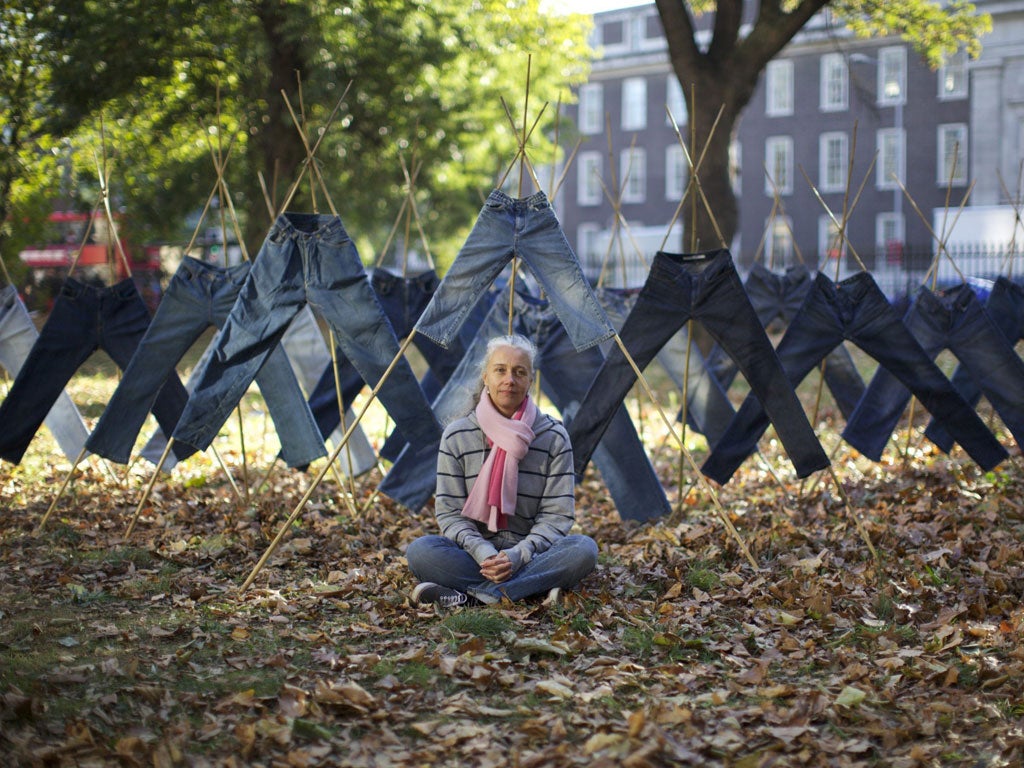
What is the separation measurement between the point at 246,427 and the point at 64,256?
14803 millimetres

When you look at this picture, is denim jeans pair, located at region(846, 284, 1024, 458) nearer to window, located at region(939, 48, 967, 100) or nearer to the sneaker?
the sneaker

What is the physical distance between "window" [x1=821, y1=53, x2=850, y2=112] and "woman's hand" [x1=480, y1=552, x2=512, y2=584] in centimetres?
3053

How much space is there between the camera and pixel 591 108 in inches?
1431

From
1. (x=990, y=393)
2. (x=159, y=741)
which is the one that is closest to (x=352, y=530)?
(x=159, y=741)

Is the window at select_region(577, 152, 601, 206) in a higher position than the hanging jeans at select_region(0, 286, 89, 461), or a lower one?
higher

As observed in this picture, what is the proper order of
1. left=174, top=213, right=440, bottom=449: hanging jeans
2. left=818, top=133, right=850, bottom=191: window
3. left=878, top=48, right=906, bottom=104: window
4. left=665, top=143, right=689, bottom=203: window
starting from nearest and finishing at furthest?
left=174, top=213, right=440, bottom=449: hanging jeans, left=878, top=48, right=906, bottom=104: window, left=818, top=133, right=850, bottom=191: window, left=665, top=143, right=689, bottom=203: window

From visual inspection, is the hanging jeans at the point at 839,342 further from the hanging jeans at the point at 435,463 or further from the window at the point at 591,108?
the window at the point at 591,108

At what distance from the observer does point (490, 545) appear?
4496 mm

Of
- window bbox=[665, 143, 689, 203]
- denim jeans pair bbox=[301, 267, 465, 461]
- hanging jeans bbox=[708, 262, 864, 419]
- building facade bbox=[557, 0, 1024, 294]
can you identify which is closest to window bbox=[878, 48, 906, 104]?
building facade bbox=[557, 0, 1024, 294]

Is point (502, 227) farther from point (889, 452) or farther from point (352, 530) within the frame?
point (889, 452)

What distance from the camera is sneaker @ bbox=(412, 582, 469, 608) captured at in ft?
14.9

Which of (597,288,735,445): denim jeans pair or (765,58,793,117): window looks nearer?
(597,288,735,445): denim jeans pair

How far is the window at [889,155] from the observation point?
102ft

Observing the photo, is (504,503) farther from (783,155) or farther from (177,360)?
(783,155)
